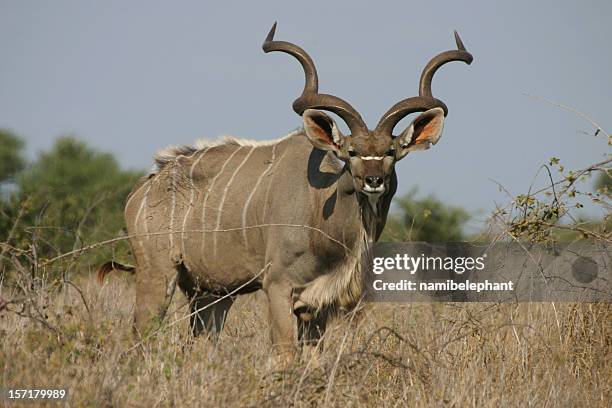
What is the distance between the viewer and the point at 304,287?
4926 mm

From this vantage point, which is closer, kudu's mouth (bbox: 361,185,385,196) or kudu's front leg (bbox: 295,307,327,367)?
kudu's mouth (bbox: 361,185,385,196)

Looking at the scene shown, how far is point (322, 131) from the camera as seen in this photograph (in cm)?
491

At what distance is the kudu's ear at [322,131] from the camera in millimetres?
4844

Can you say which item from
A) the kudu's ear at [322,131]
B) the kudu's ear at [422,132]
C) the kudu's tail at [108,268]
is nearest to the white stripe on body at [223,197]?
the kudu's tail at [108,268]

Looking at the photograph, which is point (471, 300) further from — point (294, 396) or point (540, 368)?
point (294, 396)

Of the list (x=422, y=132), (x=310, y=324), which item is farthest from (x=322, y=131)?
(x=310, y=324)

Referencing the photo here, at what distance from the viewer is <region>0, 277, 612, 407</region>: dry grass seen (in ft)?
11.5

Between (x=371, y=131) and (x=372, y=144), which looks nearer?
(x=372, y=144)

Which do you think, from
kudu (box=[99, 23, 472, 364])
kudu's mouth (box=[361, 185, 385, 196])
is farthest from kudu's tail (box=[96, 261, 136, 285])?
kudu's mouth (box=[361, 185, 385, 196])

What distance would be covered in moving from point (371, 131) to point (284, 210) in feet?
2.13

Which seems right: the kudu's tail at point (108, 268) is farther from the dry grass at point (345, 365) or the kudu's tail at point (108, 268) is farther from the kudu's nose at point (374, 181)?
the kudu's nose at point (374, 181)

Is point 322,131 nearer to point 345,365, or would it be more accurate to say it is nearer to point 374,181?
point 374,181

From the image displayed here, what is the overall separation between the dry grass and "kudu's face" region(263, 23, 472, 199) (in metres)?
0.79

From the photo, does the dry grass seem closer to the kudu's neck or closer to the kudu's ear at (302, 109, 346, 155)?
the kudu's neck
